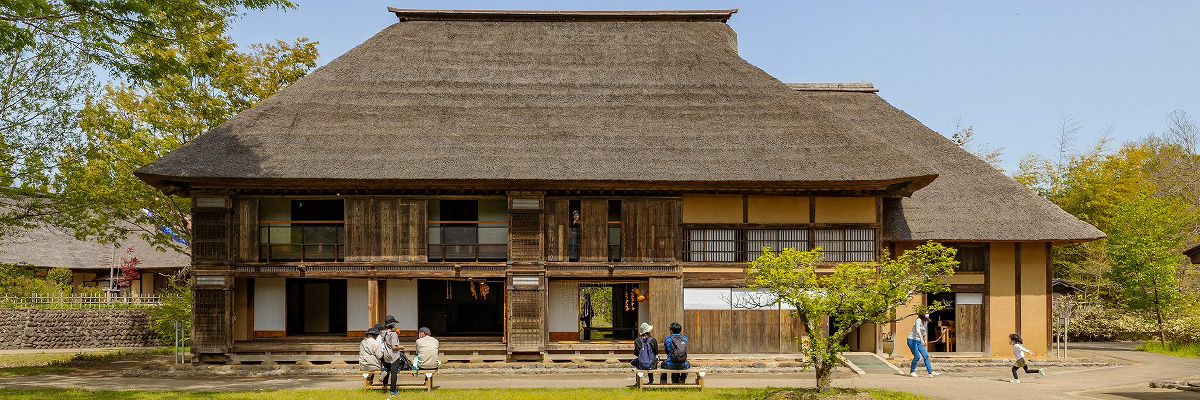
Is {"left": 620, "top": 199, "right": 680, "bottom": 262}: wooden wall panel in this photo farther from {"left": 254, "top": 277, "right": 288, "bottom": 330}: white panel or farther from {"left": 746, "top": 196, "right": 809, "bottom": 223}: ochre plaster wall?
{"left": 254, "top": 277, "right": 288, "bottom": 330}: white panel

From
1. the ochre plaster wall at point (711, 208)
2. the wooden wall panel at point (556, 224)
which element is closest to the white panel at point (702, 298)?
the ochre plaster wall at point (711, 208)

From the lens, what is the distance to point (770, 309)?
20875 millimetres

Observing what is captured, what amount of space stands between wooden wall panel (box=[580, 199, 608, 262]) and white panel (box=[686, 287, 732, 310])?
216 cm

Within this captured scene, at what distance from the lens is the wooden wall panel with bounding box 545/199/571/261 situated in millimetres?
20406

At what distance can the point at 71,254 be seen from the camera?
39312 mm

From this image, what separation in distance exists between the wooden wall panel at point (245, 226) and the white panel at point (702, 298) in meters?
10.2

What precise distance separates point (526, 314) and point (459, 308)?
6372 mm

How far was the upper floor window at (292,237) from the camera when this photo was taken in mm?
20656

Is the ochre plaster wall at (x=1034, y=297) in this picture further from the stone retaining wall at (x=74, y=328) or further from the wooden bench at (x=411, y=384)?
the stone retaining wall at (x=74, y=328)

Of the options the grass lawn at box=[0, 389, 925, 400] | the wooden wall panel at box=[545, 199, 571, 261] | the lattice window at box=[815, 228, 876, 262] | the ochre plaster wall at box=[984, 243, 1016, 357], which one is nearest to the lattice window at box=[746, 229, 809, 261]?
the lattice window at box=[815, 228, 876, 262]

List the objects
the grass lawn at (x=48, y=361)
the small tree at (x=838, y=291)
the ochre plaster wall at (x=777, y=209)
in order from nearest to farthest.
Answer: the small tree at (x=838, y=291) → the grass lawn at (x=48, y=361) → the ochre plaster wall at (x=777, y=209)

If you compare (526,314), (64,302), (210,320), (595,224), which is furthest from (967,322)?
(64,302)

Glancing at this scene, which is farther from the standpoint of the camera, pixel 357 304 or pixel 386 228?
pixel 357 304

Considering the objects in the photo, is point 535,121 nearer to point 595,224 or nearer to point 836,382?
point 595,224
